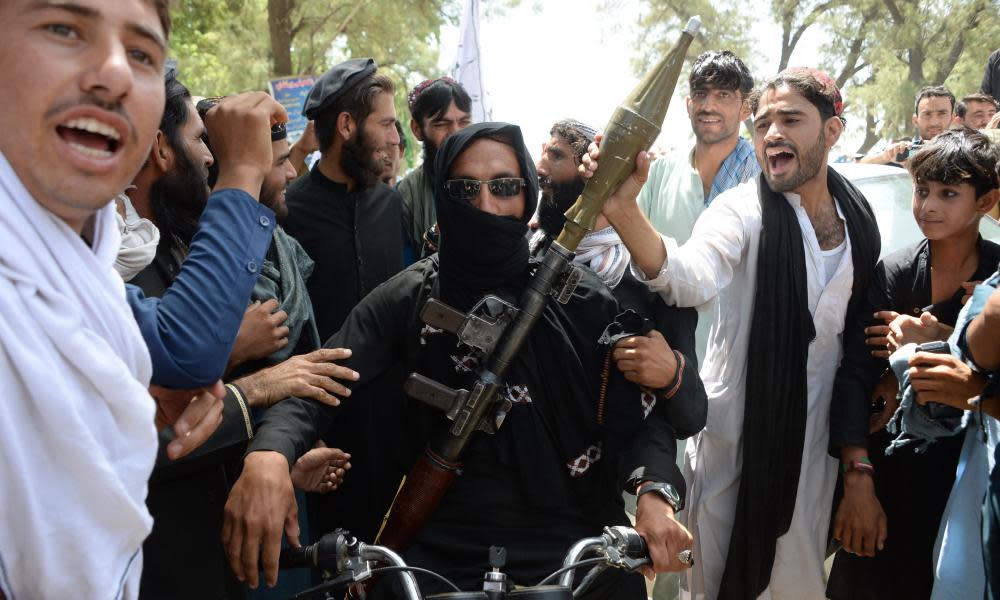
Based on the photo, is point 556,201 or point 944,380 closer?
point 944,380

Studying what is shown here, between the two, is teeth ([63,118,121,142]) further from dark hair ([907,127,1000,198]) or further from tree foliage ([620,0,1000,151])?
tree foliage ([620,0,1000,151])

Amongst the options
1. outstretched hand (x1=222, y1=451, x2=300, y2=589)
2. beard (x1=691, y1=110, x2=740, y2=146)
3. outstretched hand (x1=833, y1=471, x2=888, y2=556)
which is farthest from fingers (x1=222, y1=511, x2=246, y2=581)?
beard (x1=691, y1=110, x2=740, y2=146)

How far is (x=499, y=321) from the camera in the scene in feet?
8.05

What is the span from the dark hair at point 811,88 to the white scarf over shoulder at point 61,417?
306cm

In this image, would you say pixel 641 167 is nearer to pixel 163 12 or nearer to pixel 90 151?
pixel 163 12

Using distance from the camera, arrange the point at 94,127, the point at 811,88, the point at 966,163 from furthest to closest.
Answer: the point at 811,88
the point at 966,163
the point at 94,127

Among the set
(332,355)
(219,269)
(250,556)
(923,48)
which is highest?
(923,48)

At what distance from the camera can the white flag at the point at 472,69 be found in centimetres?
621

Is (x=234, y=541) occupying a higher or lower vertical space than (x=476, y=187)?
lower

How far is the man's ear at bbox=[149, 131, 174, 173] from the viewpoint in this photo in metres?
2.60

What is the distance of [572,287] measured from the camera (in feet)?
8.25

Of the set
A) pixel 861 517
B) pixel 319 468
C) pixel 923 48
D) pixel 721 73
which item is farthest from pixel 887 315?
pixel 923 48

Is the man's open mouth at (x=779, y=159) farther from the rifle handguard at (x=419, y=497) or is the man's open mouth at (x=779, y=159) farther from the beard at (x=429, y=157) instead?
the rifle handguard at (x=419, y=497)

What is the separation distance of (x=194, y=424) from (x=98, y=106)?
71 cm
